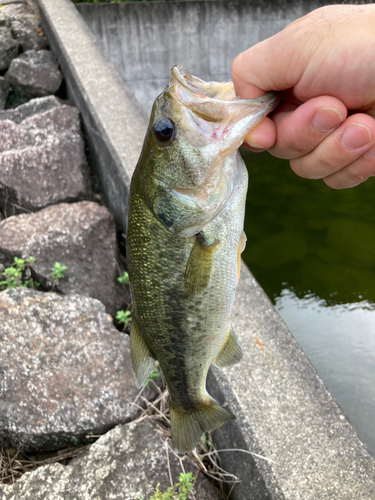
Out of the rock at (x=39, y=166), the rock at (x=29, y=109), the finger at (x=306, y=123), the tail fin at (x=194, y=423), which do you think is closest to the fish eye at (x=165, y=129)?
the finger at (x=306, y=123)

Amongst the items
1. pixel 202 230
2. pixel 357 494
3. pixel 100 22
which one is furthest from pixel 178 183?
pixel 100 22

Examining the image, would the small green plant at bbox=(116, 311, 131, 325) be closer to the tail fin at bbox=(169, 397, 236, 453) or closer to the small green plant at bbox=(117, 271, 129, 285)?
the small green plant at bbox=(117, 271, 129, 285)

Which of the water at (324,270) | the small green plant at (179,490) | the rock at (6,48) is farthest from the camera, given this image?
the rock at (6,48)

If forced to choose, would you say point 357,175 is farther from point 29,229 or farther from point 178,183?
point 29,229

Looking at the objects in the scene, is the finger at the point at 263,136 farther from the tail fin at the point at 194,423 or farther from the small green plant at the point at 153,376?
the small green plant at the point at 153,376

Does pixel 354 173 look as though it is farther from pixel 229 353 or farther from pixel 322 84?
pixel 229 353

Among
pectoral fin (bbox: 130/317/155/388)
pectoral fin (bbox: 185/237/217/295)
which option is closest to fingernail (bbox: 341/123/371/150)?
pectoral fin (bbox: 185/237/217/295)
